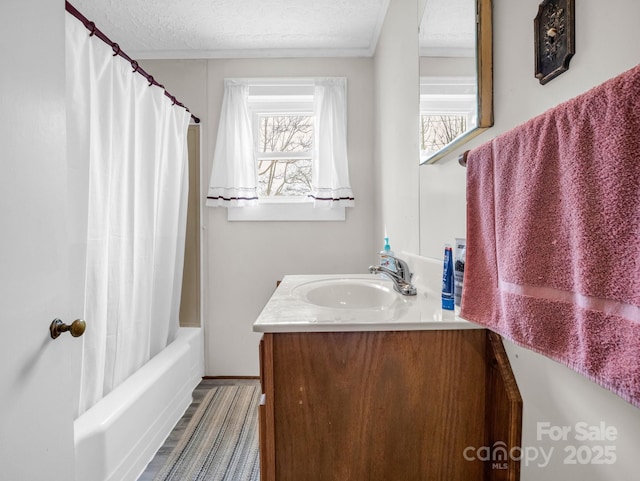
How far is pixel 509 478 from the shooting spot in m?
0.74

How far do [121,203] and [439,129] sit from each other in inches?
53.7

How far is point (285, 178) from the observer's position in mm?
2312

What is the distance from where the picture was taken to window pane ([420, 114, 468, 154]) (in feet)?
3.11

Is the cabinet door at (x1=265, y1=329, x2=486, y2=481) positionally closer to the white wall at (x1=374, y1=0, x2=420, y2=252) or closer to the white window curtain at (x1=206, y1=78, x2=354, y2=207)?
the white wall at (x1=374, y1=0, x2=420, y2=252)

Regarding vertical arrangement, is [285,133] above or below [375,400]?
above

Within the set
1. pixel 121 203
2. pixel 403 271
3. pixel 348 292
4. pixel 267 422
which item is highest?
pixel 121 203

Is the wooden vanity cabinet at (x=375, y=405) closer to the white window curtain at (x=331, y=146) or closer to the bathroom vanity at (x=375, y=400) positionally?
the bathroom vanity at (x=375, y=400)

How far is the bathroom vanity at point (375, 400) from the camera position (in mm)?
817

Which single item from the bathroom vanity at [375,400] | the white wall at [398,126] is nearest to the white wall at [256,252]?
the white wall at [398,126]

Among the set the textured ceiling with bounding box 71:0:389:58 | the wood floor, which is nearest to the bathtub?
the wood floor

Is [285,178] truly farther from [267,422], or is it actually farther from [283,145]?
[267,422]

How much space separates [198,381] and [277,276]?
888 millimetres

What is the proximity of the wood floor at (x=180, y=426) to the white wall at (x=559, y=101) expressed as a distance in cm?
148

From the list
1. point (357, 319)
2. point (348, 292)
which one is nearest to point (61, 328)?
point (357, 319)
